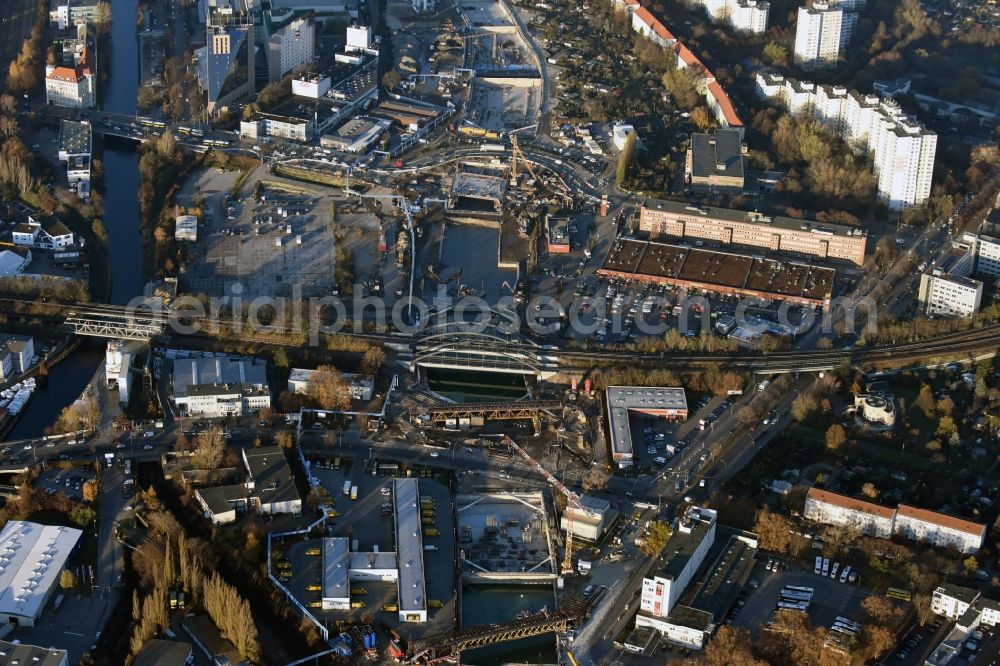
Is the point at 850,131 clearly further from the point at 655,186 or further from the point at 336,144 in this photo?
the point at 336,144

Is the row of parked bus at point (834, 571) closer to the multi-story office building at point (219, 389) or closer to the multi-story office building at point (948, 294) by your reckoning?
the multi-story office building at point (948, 294)

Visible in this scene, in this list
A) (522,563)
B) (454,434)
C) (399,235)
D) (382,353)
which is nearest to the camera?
(522,563)

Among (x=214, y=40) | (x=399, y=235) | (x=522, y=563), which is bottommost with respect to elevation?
(x=522, y=563)

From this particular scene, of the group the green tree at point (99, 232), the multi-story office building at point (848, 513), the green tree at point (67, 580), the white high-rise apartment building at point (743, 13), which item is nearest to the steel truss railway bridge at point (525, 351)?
the green tree at point (99, 232)

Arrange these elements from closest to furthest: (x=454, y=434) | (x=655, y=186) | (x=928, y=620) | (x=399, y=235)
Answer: (x=928, y=620), (x=454, y=434), (x=399, y=235), (x=655, y=186)

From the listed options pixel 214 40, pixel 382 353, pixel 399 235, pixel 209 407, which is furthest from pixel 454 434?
pixel 214 40

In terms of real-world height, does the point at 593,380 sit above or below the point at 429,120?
below
